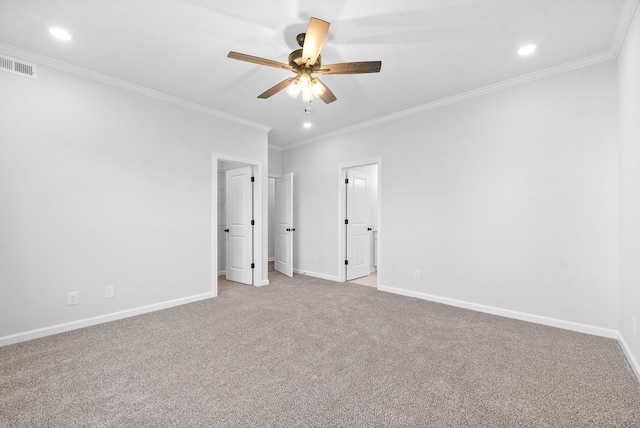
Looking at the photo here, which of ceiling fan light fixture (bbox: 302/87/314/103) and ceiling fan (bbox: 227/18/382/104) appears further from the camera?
ceiling fan light fixture (bbox: 302/87/314/103)

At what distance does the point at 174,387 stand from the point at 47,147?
264cm

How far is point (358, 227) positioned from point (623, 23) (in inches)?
153

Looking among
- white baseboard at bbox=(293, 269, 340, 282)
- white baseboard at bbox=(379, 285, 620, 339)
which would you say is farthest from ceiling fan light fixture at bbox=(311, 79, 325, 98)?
white baseboard at bbox=(293, 269, 340, 282)

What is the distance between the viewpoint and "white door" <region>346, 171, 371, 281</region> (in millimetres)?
5066

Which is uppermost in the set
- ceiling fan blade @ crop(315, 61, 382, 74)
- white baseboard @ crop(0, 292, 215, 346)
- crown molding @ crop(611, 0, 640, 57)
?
crown molding @ crop(611, 0, 640, 57)

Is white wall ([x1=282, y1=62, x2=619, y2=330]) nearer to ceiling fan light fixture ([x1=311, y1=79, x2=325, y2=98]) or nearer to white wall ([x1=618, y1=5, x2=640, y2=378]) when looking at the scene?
white wall ([x1=618, y1=5, x2=640, y2=378])

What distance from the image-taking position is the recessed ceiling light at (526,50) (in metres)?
2.54

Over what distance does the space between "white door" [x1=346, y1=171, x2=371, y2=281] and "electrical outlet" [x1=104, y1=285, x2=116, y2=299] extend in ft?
11.2

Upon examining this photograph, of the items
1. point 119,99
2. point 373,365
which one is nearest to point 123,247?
point 119,99

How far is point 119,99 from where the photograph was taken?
320 centimetres

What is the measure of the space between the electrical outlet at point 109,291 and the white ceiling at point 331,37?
234 centimetres

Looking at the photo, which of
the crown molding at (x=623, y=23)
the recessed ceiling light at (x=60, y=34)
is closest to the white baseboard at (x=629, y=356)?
the crown molding at (x=623, y=23)

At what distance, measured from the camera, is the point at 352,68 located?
2166 mm

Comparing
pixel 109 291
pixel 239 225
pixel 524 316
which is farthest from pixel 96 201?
pixel 524 316
